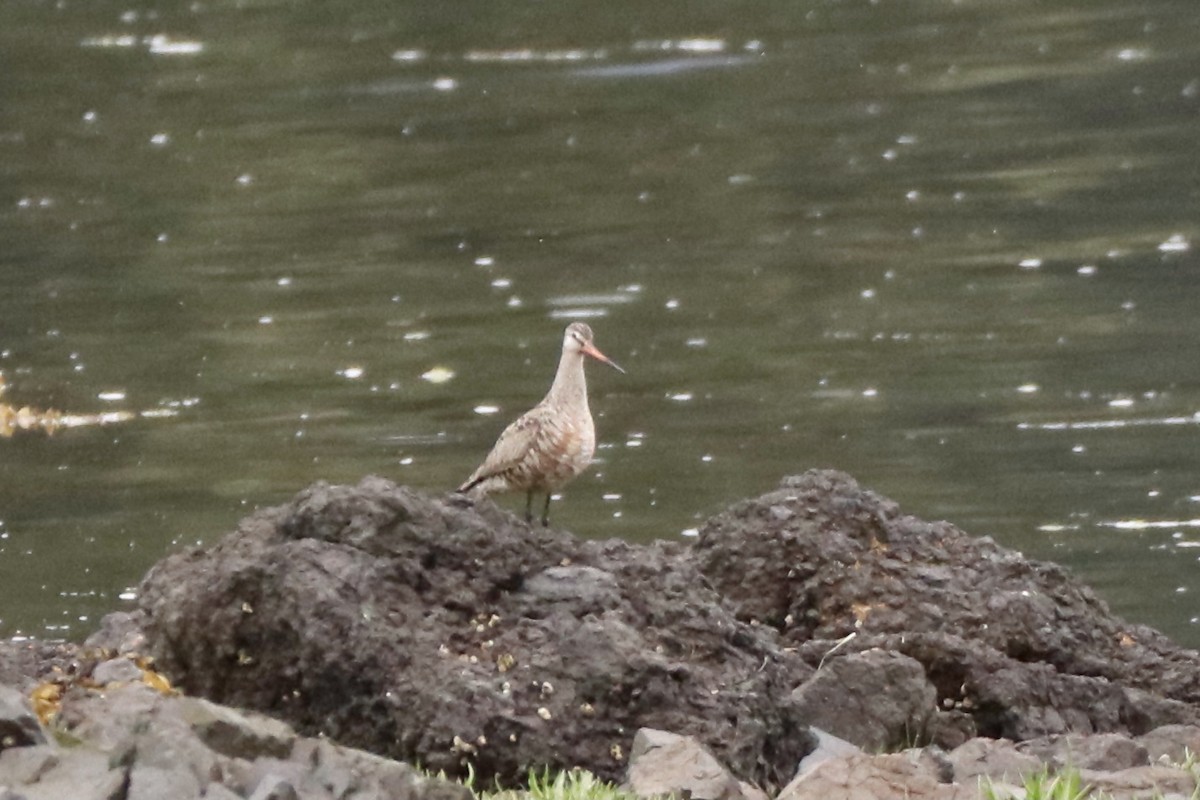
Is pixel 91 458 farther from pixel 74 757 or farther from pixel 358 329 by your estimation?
pixel 74 757

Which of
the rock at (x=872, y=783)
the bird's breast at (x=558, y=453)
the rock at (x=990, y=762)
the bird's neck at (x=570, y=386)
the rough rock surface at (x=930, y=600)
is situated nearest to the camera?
the rock at (x=872, y=783)

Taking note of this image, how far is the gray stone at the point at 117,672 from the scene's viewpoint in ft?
22.6

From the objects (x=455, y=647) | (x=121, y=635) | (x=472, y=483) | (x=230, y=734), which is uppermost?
(x=230, y=734)

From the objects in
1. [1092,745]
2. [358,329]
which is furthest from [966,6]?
[1092,745]

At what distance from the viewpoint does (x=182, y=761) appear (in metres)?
5.32

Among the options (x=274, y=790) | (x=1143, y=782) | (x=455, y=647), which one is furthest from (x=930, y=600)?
(x=274, y=790)

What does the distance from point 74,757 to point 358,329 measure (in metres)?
12.7

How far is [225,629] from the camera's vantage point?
6520 millimetres

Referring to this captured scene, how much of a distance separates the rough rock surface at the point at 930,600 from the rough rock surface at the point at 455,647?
2.65 feet

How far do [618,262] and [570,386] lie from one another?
449 inches

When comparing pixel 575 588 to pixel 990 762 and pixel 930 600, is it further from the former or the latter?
pixel 930 600

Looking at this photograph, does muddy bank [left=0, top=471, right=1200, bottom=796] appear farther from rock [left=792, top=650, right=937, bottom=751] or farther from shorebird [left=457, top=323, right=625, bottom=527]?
shorebird [left=457, top=323, right=625, bottom=527]

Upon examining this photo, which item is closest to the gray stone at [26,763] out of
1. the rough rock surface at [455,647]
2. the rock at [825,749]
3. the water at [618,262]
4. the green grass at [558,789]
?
the green grass at [558,789]

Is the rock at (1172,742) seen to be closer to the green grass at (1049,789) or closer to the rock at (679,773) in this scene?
the green grass at (1049,789)
